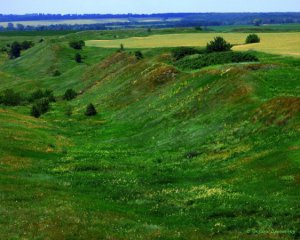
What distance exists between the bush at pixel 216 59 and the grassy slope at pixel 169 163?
3.90 meters

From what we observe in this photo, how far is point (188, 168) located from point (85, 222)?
15.0 meters

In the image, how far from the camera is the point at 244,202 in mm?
25938

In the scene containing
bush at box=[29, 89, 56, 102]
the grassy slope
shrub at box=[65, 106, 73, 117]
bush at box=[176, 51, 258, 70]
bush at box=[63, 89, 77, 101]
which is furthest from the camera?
bush at box=[63, 89, 77, 101]

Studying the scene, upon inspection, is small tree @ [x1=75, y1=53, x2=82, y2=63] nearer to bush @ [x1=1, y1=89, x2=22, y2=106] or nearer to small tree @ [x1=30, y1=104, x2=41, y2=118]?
bush @ [x1=1, y1=89, x2=22, y2=106]

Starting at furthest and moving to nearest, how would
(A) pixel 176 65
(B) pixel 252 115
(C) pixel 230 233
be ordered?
(A) pixel 176 65, (B) pixel 252 115, (C) pixel 230 233

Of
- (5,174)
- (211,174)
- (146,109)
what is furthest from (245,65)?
(5,174)

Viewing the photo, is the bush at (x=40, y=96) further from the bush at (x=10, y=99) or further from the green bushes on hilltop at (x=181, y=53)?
the green bushes on hilltop at (x=181, y=53)

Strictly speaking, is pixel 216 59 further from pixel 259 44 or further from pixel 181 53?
pixel 259 44

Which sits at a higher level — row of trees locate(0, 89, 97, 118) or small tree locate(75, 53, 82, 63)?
small tree locate(75, 53, 82, 63)

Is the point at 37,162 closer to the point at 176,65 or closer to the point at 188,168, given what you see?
the point at 188,168

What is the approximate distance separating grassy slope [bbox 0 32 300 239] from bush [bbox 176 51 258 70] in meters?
3.90

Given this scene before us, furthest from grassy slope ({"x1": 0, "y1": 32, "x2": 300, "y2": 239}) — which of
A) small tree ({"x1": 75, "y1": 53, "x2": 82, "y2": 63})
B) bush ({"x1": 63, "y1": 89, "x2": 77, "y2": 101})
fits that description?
small tree ({"x1": 75, "y1": 53, "x2": 82, "y2": 63})

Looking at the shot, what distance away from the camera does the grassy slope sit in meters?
23.5

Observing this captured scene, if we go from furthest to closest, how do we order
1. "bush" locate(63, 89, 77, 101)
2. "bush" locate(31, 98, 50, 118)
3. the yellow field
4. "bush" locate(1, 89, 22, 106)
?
"bush" locate(63, 89, 77, 101)
"bush" locate(1, 89, 22, 106)
the yellow field
"bush" locate(31, 98, 50, 118)
